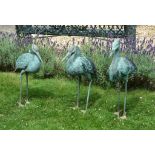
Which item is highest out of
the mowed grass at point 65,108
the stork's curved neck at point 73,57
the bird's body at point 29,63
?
the stork's curved neck at point 73,57

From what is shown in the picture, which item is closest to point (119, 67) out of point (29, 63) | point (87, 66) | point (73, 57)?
point (87, 66)

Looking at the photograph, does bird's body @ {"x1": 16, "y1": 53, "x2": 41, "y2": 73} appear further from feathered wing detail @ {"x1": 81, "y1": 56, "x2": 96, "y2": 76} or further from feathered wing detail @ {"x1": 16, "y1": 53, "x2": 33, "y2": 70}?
feathered wing detail @ {"x1": 81, "y1": 56, "x2": 96, "y2": 76}

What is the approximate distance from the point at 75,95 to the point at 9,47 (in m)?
2.40

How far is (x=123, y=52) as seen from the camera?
1269 centimetres

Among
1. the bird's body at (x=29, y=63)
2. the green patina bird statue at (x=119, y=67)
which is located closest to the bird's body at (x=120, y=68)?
the green patina bird statue at (x=119, y=67)

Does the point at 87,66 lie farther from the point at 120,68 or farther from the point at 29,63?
the point at 29,63

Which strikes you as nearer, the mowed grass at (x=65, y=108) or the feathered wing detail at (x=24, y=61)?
the mowed grass at (x=65, y=108)

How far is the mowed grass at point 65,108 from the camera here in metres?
10.5

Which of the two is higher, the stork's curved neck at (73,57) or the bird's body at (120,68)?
the stork's curved neck at (73,57)

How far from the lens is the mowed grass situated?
34.4ft

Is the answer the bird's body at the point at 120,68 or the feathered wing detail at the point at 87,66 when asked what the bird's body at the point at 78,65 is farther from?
the bird's body at the point at 120,68

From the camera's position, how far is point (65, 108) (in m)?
11.3

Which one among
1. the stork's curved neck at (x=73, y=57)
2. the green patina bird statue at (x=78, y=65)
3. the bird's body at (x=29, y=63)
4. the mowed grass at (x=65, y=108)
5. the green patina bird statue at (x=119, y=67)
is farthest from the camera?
the bird's body at (x=29, y=63)

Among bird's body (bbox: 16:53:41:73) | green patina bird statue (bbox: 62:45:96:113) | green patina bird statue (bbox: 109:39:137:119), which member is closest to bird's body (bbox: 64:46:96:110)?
green patina bird statue (bbox: 62:45:96:113)
